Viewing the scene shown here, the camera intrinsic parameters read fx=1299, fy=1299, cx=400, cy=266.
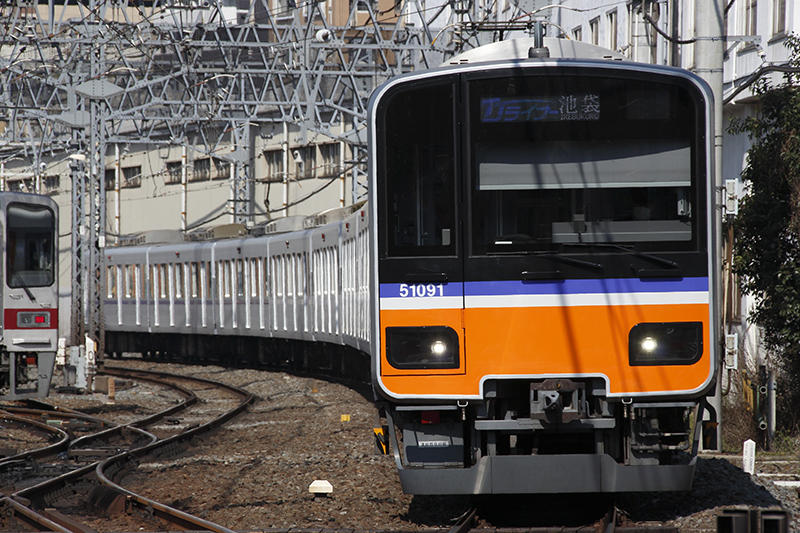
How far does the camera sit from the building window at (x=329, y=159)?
35.4m

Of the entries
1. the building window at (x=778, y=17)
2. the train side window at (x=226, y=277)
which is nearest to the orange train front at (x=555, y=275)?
the building window at (x=778, y=17)

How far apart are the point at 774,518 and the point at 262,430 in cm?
959

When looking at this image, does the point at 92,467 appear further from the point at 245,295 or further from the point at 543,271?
the point at 245,295

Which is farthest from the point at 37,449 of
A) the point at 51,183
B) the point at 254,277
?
the point at 51,183

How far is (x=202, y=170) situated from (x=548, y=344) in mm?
34569

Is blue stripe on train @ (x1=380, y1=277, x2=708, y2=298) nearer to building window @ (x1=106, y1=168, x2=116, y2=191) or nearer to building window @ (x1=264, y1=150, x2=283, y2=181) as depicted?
building window @ (x1=264, y1=150, x2=283, y2=181)

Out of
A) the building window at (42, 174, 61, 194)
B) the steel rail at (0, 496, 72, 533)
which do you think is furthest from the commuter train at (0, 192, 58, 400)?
the building window at (42, 174, 61, 194)

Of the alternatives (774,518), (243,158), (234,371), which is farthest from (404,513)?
(243,158)

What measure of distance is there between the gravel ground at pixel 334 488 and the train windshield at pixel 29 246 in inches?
118

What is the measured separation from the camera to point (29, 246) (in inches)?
626

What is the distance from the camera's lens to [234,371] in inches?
1057

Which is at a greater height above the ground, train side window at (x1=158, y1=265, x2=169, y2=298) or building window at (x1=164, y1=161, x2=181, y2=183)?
building window at (x1=164, y1=161, x2=181, y2=183)

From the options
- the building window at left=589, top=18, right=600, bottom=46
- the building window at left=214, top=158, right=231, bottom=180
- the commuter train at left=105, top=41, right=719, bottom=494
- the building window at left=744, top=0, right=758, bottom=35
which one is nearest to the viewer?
the commuter train at left=105, top=41, right=719, bottom=494

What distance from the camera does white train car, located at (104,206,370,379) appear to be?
20219mm
